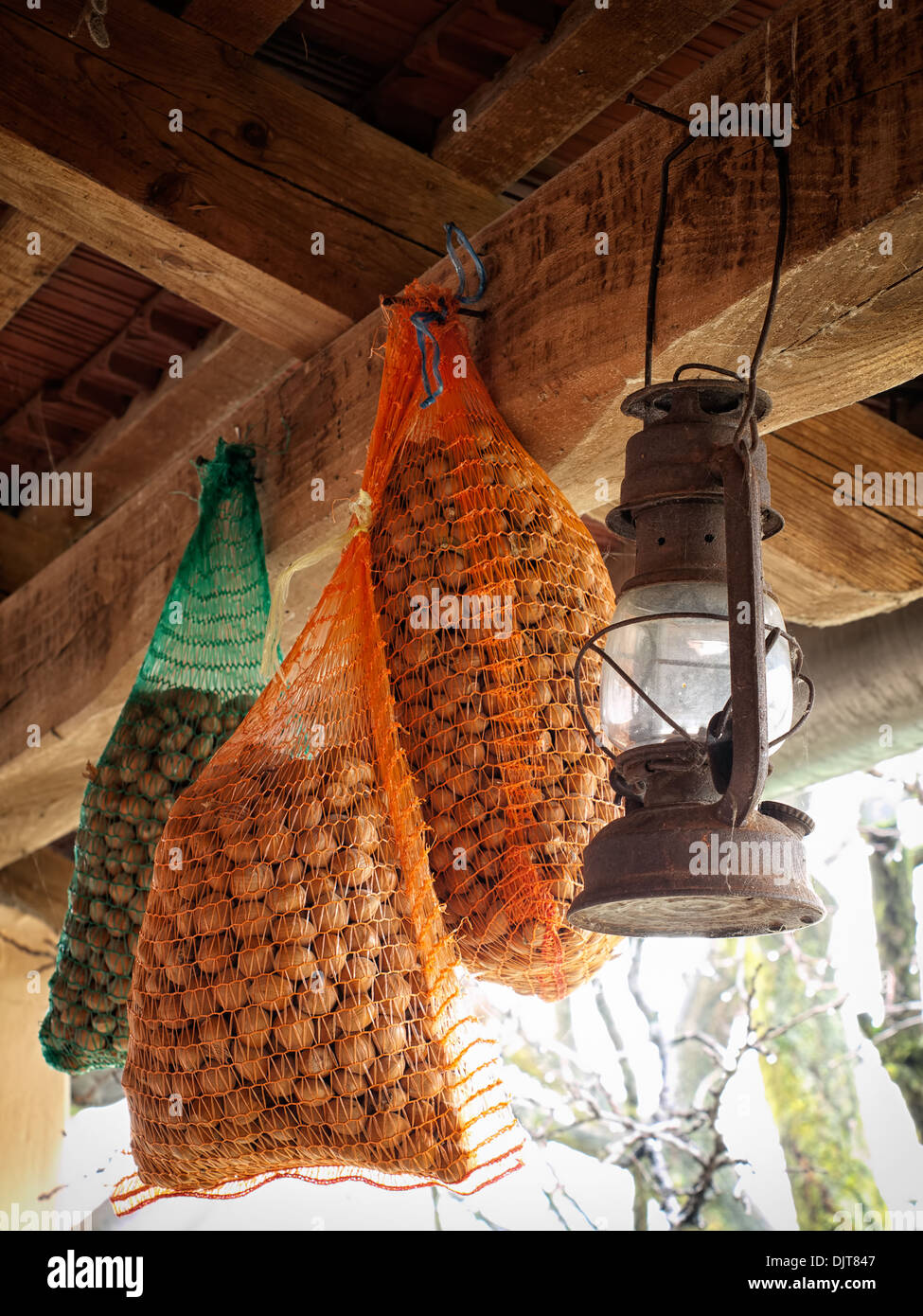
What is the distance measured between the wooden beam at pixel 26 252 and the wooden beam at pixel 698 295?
33 centimetres

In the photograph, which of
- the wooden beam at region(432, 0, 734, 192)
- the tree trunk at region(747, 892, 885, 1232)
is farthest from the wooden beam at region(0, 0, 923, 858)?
the tree trunk at region(747, 892, 885, 1232)

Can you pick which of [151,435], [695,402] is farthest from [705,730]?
[151,435]

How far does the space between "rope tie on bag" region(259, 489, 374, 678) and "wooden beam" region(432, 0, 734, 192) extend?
1.50 ft

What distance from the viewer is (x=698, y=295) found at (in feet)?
3.25

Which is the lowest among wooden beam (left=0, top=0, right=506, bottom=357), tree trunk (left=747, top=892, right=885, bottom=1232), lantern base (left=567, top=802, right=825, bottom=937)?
tree trunk (left=747, top=892, right=885, bottom=1232)

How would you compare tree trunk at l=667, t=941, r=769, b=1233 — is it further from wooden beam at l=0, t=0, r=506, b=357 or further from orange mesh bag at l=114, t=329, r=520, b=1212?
orange mesh bag at l=114, t=329, r=520, b=1212

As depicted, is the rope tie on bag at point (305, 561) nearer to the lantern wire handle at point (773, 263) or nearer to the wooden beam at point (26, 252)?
the lantern wire handle at point (773, 263)

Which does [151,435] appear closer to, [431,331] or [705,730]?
[431,331]

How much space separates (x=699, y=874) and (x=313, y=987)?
1.11ft

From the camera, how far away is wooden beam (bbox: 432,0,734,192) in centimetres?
135

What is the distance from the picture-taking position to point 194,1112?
1.01 meters

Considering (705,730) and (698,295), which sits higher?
(698,295)
